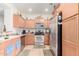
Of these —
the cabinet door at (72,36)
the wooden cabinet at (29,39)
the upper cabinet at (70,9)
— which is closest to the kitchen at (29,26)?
the wooden cabinet at (29,39)

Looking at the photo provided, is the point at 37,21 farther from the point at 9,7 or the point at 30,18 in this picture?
the point at 9,7

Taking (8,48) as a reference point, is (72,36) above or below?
above

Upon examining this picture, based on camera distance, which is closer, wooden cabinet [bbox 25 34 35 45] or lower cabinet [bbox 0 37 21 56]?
lower cabinet [bbox 0 37 21 56]

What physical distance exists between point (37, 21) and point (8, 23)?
3.70m

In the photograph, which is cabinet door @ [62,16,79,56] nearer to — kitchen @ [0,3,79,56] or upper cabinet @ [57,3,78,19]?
upper cabinet @ [57,3,78,19]

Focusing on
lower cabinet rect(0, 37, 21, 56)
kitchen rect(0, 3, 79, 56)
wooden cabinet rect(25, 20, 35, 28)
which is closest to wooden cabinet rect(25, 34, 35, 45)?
kitchen rect(0, 3, 79, 56)

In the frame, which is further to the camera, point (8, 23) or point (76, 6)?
point (8, 23)

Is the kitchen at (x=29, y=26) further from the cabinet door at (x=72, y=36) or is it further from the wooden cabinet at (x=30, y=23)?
the cabinet door at (x=72, y=36)

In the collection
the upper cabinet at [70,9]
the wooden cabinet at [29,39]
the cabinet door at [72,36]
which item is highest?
the upper cabinet at [70,9]

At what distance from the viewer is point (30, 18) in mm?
11656

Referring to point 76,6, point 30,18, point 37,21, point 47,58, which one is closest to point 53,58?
point 47,58

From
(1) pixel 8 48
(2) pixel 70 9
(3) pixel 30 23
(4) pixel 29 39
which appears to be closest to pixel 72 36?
(2) pixel 70 9

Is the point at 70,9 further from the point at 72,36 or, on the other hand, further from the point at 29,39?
the point at 29,39

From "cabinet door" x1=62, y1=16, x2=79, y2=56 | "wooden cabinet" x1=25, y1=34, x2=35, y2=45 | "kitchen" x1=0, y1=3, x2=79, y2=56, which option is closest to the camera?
"cabinet door" x1=62, y1=16, x2=79, y2=56
